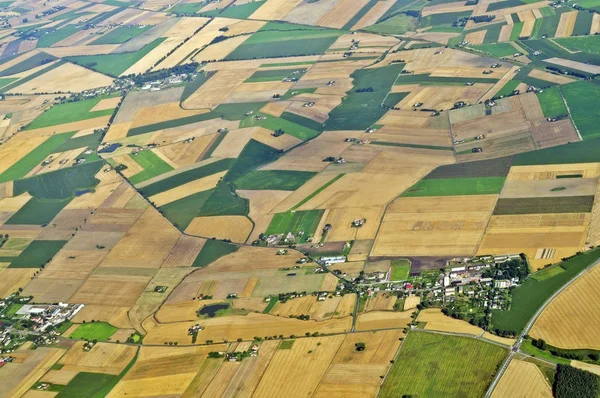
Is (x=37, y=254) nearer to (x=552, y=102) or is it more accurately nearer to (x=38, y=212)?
(x=38, y=212)

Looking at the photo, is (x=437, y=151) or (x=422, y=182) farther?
(x=437, y=151)

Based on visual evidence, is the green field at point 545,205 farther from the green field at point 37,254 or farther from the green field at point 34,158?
the green field at point 34,158

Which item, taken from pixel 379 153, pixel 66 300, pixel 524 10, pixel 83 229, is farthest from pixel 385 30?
pixel 66 300

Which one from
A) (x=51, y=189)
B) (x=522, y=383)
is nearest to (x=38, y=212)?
(x=51, y=189)

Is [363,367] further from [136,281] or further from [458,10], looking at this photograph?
[458,10]

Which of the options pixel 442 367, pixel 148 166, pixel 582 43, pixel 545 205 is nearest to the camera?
pixel 442 367

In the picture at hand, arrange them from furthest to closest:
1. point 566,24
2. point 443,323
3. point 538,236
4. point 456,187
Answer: point 566,24 → point 456,187 → point 538,236 → point 443,323
